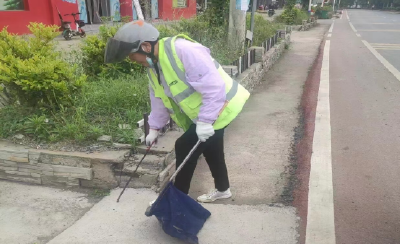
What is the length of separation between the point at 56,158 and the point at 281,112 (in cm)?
358

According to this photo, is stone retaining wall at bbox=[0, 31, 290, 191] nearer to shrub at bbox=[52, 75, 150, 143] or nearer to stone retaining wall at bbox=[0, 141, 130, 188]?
stone retaining wall at bbox=[0, 141, 130, 188]

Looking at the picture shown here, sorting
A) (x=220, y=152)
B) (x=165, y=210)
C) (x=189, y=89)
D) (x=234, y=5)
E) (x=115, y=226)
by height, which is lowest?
(x=115, y=226)

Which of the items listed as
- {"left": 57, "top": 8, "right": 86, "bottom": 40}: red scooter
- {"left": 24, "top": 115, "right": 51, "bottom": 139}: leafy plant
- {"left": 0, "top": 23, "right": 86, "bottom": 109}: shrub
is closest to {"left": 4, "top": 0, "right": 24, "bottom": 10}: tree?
{"left": 57, "top": 8, "right": 86, "bottom": 40}: red scooter

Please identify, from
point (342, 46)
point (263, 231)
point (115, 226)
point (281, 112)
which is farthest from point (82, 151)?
point (342, 46)

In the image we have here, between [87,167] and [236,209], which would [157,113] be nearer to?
[87,167]

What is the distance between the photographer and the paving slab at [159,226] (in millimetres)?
2623

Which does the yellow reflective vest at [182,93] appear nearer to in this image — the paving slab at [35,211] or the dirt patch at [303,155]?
the dirt patch at [303,155]

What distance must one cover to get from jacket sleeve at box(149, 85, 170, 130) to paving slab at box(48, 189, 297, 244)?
26.4 inches

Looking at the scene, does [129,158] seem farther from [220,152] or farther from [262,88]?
[262,88]

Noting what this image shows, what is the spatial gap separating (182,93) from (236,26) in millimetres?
6070

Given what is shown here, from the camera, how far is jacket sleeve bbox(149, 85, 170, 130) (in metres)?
2.82

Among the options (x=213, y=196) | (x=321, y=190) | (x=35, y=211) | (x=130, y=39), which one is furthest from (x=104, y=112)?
(x=321, y=190)

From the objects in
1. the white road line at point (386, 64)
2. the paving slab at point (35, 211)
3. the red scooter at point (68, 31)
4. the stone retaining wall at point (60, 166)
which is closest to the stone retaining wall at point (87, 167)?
the stone retaining wall at point (60, 166)

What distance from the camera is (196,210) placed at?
2693 millimetres
